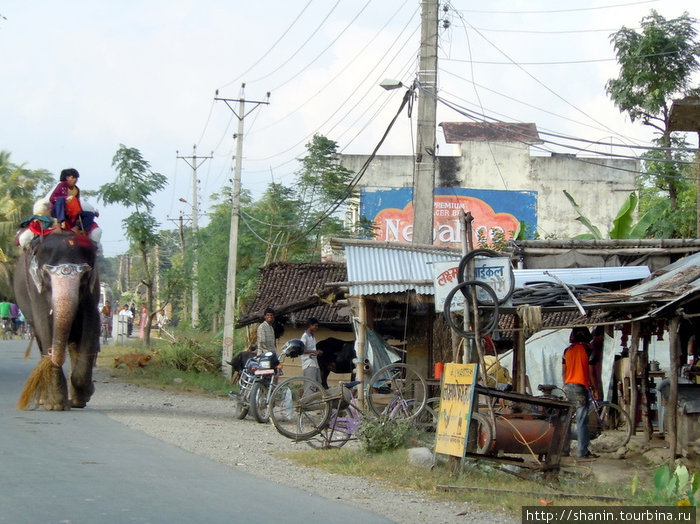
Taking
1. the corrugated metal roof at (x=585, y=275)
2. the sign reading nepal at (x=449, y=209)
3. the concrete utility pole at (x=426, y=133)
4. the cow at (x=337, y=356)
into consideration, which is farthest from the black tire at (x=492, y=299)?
the sign reading nepal at (x=449, y=209)

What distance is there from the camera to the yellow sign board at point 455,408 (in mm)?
9117

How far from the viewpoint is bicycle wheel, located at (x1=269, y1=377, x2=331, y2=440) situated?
472 inches

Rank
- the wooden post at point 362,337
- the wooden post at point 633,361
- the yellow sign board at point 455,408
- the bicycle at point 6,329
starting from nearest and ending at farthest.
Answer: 1. the yellow sign board at point 455,408
2. the wooden post at point 633,361
3. the wooden post at point 362,337
4. the bicycle at point 6,329

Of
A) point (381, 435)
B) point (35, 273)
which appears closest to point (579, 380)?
point (381, 435)

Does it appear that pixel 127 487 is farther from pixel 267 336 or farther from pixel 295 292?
pixel 295 292

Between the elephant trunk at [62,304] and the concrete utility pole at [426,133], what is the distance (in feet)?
20.0

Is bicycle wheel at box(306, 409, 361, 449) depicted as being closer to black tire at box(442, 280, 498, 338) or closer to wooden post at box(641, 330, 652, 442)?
black tire at box(442, 280, 498, 338)

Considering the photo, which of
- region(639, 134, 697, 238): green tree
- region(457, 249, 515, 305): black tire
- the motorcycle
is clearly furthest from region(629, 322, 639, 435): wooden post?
region(639, 134, 697, 238): green tree

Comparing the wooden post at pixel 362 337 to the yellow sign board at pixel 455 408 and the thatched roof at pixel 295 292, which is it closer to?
the yellow sign board at pixel 455 408

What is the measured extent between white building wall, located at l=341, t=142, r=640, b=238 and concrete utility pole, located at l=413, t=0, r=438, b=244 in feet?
80.3

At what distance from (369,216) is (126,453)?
32.2 meters

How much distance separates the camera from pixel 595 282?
12758 millimetres

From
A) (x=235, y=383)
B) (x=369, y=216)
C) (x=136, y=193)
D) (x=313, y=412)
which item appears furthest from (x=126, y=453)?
(x=369, y=216)

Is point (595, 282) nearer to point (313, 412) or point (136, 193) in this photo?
point (313, 412)
